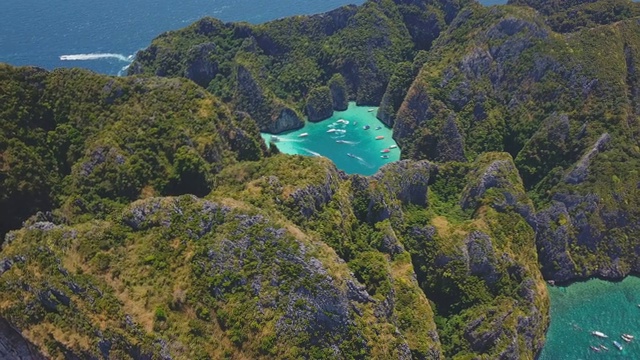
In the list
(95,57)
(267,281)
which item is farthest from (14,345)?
(95,57)

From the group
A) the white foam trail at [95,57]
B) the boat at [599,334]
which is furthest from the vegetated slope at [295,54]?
the boat at [599,334]

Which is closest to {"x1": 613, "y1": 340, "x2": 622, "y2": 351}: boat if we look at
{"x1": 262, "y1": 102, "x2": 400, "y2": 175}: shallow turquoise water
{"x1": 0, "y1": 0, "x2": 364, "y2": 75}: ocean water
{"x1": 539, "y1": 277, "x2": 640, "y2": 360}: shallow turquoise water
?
{"x1": 539, "y1": 277, "x2": 640, "y2": 360}: shallow turquoise water

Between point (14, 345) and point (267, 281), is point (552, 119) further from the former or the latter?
point (14, 345)

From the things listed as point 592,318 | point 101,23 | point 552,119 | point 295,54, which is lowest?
point 592,318

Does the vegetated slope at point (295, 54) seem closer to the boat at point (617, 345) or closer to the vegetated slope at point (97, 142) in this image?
the vegetated slope at point (97, 142)

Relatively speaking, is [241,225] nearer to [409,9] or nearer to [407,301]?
[407,301]
